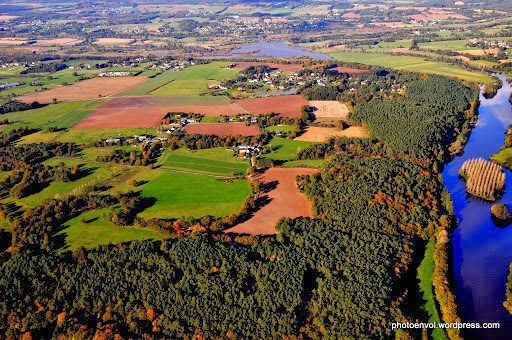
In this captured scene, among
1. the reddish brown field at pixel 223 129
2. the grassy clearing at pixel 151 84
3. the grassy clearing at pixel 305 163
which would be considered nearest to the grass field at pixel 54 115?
the grassy clearing at pixel 151 84

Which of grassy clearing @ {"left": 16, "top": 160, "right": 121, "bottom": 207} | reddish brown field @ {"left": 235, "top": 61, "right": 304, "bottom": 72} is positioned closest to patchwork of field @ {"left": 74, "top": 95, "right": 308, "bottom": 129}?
grassy clearing @ {"left": 16, "top": 160, "right": 121, "bottom": 207}

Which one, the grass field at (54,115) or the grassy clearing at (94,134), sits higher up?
the grass field at (54,115)

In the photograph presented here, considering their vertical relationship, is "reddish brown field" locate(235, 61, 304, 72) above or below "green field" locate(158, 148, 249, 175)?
above

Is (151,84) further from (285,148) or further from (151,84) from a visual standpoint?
(285,148)

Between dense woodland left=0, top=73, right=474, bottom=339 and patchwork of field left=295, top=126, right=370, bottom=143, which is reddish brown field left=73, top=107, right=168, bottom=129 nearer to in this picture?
dense woodland left=0, top=73, right=474, bottom=339

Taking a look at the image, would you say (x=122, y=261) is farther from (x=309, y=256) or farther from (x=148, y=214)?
(x=309, y=256)

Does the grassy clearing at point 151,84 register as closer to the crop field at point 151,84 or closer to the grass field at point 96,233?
the crop field at point 151,84
